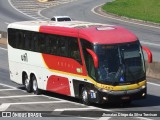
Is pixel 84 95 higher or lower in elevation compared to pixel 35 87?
higher

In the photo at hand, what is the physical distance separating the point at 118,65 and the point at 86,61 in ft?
4.48

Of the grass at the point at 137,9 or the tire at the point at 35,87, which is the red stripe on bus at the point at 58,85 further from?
the grass at the point at 137,9

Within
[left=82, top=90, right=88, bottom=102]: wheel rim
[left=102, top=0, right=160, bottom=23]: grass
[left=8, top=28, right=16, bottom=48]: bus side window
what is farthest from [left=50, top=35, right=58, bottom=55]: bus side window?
[left=102, top=0, right=160, bottom=23]: grass

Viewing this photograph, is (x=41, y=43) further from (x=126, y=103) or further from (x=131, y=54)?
(x=131, y=54)

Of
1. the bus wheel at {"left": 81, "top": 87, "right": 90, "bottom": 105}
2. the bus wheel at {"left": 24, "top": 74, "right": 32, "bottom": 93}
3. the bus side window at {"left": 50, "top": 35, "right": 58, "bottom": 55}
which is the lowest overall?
the bus wheel at {"left": 24, "top": 74, "right": 32, "bottom": 93}

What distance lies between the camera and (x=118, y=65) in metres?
24.0

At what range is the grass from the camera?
66.2 meters

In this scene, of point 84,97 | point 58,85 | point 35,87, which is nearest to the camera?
point 84,97

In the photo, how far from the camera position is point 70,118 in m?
21.7

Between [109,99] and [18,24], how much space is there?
8.19m

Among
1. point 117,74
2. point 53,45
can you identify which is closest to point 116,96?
point 117,74

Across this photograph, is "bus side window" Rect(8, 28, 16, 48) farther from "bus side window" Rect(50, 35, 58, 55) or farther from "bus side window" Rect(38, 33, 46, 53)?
"bus side window" Rect(50, 35, 58, 55)

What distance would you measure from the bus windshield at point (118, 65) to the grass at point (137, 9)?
38953 millimetres

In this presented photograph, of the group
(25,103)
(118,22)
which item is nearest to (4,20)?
(118,22)
